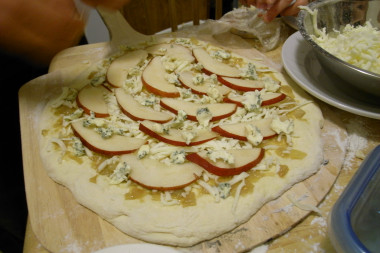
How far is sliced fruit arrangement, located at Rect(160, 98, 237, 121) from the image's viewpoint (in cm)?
193

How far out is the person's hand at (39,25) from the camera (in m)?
1.52

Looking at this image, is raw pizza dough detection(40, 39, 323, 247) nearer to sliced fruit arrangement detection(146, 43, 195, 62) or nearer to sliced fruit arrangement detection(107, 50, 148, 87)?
sliced fruit arrangement detection(107, 50, 148, 87)

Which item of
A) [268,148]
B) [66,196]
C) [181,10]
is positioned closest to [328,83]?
[268,148]

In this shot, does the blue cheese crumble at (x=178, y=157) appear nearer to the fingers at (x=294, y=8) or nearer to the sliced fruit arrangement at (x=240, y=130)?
the sliced fruit arrangement at (x=240, y=130)

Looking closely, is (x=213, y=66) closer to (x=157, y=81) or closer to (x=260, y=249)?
(x=157, y=81)

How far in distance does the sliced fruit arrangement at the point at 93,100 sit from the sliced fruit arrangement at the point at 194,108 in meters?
0.40

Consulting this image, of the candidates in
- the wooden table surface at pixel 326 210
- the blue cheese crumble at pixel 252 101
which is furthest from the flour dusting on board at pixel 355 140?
the blue cheese crumble at pixel 252 101

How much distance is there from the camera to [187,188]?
155cm

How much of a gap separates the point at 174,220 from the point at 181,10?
149 inches

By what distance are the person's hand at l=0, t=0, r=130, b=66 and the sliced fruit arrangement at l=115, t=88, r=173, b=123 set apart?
0.51 metres

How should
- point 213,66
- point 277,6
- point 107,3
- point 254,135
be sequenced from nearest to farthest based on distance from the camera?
point 254,135
point 107,3
point 213,66
point 277,6

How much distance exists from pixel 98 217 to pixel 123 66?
4.11 ft

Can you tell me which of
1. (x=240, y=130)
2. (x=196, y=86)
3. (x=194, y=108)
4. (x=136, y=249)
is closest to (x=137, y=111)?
(x=194, y=108)

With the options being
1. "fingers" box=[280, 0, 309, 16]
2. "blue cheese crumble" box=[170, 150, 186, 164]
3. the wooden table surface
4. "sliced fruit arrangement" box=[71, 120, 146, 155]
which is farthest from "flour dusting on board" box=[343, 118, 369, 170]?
"sliced fruit arrangement" box=[71, 120, 146, 155]
